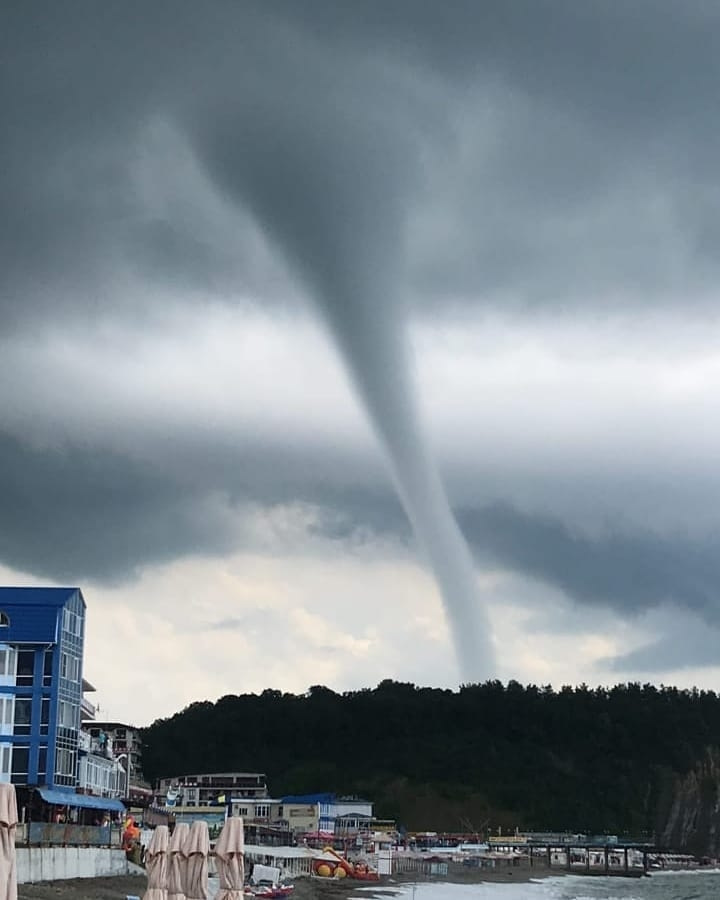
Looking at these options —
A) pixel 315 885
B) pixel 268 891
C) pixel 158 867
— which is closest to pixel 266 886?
pixel 268 891

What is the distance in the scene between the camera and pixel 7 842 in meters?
29.6

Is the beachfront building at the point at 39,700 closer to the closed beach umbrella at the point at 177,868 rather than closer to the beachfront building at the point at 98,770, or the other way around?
the beachfront building at the point at 98,770

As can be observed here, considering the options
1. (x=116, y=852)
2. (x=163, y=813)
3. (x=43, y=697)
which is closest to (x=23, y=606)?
(x=43, y=697)

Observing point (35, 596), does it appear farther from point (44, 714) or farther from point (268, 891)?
point (268, 891)

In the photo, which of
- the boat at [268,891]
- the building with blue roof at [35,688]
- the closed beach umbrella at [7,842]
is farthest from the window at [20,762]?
the closed beach umbrella at [7,842]

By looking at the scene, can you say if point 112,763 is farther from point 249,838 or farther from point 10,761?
point 249,838

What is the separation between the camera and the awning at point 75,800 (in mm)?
88125

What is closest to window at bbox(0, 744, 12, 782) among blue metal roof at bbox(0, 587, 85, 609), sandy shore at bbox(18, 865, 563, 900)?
blue metal roof at bbox(0, 587, 85, 609)

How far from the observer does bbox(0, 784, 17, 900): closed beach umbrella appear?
29172 mm

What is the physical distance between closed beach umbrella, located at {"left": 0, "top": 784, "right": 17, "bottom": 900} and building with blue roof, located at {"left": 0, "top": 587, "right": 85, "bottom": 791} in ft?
212

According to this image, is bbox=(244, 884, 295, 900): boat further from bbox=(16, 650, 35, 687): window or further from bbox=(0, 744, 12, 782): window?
bbox=(16, 650, 35, 687): window

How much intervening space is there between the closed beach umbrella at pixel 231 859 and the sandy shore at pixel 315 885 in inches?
591

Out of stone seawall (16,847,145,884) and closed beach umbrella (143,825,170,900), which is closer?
closed beach umbrella (143,825,170,900)

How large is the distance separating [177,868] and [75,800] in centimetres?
4880
